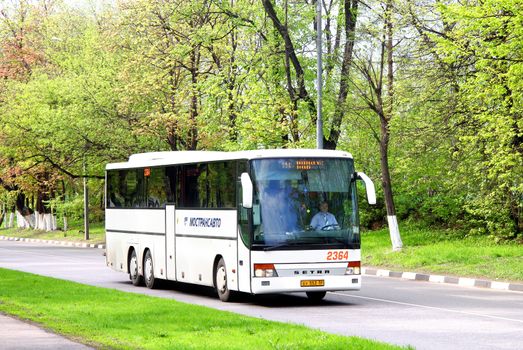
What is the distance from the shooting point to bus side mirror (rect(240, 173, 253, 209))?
786 inches

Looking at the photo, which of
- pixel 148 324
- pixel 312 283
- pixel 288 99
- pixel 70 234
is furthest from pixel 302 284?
pixel 70 234

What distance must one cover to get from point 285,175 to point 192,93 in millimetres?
24933

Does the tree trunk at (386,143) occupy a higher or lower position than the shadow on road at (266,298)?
higher

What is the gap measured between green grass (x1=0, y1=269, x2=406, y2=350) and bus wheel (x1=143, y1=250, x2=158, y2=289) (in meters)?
3.15

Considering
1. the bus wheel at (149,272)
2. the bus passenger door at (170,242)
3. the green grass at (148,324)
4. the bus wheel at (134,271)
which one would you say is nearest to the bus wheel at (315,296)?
the green grass at (148,324)

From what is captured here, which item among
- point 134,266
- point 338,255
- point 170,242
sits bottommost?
point 134,266

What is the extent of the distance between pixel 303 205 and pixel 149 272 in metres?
6.85

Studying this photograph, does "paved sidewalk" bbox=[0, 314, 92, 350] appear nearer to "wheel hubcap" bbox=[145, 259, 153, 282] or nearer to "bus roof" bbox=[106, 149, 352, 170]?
"bus roof" bbox=[106, 149, 352, 170]

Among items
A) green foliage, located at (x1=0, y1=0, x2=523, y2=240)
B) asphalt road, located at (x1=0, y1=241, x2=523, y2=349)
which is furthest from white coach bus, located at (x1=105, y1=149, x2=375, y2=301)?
green foliage, located at (x1=0, y1=0, x2=523, y2=240)

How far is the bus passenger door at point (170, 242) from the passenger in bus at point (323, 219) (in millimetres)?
4978

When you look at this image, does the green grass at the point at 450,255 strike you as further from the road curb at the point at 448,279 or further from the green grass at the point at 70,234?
the green grass at the point at 70,234

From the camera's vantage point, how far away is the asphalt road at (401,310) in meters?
14.6

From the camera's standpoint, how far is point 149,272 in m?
26.1

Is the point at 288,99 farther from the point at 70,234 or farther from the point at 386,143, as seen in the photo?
the point at 70,234
